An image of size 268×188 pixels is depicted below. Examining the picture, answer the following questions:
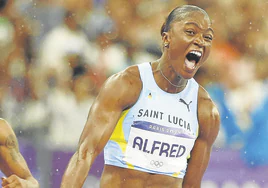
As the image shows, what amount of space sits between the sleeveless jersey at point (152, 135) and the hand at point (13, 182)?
498 millimetres

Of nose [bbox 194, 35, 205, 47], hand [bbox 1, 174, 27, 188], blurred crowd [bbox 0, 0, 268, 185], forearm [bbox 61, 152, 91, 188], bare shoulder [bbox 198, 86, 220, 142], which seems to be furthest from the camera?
blurred crowd [bbox 0, 0, 268, 185]

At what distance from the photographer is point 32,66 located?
521 cm

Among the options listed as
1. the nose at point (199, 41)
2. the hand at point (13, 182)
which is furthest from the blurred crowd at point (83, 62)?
the nose at point (199, 41)

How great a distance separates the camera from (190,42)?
10.3 ft

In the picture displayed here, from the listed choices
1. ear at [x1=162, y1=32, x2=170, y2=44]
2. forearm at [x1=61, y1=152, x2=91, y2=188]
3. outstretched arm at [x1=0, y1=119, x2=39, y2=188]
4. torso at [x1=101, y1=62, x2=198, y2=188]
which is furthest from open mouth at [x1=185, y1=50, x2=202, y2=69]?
outstretched arm at [x1=0, y1=119, x2=39, y2=188]

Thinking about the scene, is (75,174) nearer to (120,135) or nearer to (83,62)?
(120,135)

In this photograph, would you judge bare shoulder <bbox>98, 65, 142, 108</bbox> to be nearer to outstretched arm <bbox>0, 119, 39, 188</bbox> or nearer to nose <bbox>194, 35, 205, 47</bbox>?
nose <bbox>194, 35, 205, 47</bbox>

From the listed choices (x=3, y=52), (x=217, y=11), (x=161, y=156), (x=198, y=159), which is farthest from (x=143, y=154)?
(x=217, y=11)

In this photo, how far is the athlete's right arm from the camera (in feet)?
9.51

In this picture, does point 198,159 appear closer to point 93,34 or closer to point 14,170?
point 14,170

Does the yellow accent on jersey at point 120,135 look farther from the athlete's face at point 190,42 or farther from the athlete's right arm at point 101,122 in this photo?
the athlete's face at point 190,42

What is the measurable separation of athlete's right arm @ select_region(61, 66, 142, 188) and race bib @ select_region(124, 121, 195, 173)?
0.17 metres

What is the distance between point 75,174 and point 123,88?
55 cm

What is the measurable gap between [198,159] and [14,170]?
1122 mm
